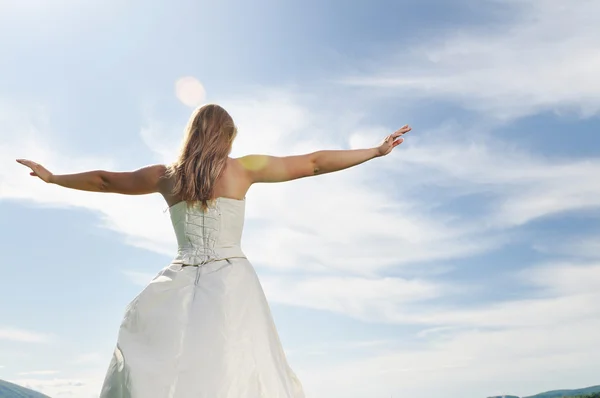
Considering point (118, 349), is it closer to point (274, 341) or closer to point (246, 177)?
point (274, 341)

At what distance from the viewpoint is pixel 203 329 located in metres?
6.90

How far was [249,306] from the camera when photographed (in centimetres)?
723

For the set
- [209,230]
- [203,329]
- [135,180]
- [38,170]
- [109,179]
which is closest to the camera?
[203,329]

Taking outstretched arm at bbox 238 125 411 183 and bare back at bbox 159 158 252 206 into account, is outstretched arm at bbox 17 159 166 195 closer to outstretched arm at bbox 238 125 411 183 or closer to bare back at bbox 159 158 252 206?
bare back at bbox 159 158 252 206

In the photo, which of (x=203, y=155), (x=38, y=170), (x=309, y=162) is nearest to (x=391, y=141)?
(x=309, y=162)

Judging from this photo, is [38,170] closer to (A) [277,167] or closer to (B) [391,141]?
(A) [277,167]

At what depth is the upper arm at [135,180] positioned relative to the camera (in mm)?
7668

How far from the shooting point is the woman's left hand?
878cm

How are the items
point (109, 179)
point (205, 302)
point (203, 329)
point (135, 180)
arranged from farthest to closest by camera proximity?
point (109, 179) < point (135, 180) < point (205, 302) < point (203, 329)

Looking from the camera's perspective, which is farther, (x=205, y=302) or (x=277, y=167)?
(x=277, y=167)

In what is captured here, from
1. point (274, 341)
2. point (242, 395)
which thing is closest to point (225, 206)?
point (274, 341)

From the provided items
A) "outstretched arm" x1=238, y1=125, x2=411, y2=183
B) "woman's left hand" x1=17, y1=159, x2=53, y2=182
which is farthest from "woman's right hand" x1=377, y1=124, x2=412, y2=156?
"woman's left hand" x1=17, y1=159, x2=53, y2=182

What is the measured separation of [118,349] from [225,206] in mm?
2051

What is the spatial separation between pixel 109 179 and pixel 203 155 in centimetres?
174
